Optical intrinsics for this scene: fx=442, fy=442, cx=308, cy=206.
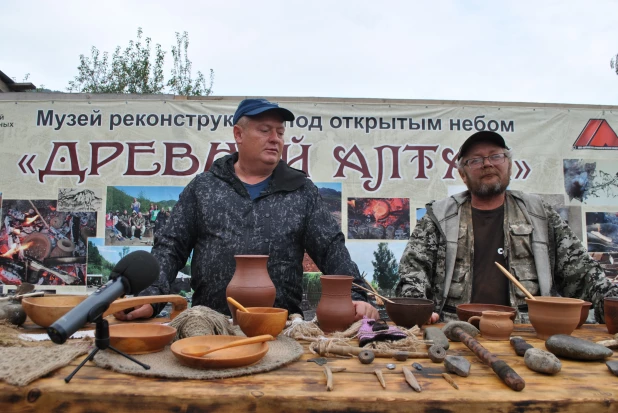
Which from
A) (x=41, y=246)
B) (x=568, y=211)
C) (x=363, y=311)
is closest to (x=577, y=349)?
(x=363, y=311)

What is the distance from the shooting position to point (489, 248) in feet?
9.99

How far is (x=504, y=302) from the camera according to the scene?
291 cm

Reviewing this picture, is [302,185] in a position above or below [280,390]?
above

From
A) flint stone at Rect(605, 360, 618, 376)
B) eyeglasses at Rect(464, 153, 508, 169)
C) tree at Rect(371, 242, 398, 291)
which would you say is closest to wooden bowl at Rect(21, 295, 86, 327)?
flint stone at Rect(605, 360, 618, 376)

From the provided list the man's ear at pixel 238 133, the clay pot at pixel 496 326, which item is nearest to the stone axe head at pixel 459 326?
the clay pot at pixel 496 326

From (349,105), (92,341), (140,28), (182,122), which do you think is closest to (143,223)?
(182,122)

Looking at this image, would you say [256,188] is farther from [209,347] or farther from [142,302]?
[209,347]

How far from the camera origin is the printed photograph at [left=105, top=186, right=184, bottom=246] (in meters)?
4.36

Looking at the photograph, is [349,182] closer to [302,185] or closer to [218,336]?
[302,185]

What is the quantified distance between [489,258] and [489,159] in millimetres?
676

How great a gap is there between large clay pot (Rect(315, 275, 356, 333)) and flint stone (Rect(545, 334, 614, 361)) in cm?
77

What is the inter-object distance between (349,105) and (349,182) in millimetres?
792

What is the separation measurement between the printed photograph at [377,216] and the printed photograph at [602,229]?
71.3 inches

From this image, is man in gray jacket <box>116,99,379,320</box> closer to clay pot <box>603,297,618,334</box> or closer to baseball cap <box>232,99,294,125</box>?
baseball cap <box>232,99,294,125</box>
